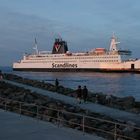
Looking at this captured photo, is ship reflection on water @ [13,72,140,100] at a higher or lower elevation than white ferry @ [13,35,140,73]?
lower

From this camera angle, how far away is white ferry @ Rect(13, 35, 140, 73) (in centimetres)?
8644

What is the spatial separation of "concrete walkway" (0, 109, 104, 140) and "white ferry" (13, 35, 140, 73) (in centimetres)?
7305

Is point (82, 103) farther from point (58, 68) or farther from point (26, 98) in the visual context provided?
point (58, 68)

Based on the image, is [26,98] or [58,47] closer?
[26,98]

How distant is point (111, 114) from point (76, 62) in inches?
2977

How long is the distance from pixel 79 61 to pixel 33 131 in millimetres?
80472

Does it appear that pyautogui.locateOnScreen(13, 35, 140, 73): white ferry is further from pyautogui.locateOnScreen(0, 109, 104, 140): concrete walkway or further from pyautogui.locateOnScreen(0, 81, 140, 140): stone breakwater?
pyautogui.locateOnScreen(0, 109, 104, 140): concrete walkway

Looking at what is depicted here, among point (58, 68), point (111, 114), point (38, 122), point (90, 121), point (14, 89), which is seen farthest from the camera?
point (58, 68)

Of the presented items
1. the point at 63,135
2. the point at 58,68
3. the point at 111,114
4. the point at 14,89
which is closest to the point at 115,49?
the point at 58,68

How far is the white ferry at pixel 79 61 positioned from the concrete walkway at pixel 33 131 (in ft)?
240

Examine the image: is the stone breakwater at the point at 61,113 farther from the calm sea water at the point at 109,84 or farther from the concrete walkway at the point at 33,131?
the calm sea water at the point at 109,84

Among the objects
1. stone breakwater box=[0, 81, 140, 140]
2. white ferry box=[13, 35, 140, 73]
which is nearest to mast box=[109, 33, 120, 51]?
white ferry box=[13, 35, 140, 73]

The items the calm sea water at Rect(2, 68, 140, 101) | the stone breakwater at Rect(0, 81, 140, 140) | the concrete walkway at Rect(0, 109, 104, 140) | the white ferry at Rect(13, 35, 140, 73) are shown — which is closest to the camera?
the concrete walkway at Rect(0, 109, 104, 140)

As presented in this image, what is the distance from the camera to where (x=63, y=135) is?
364 inches
